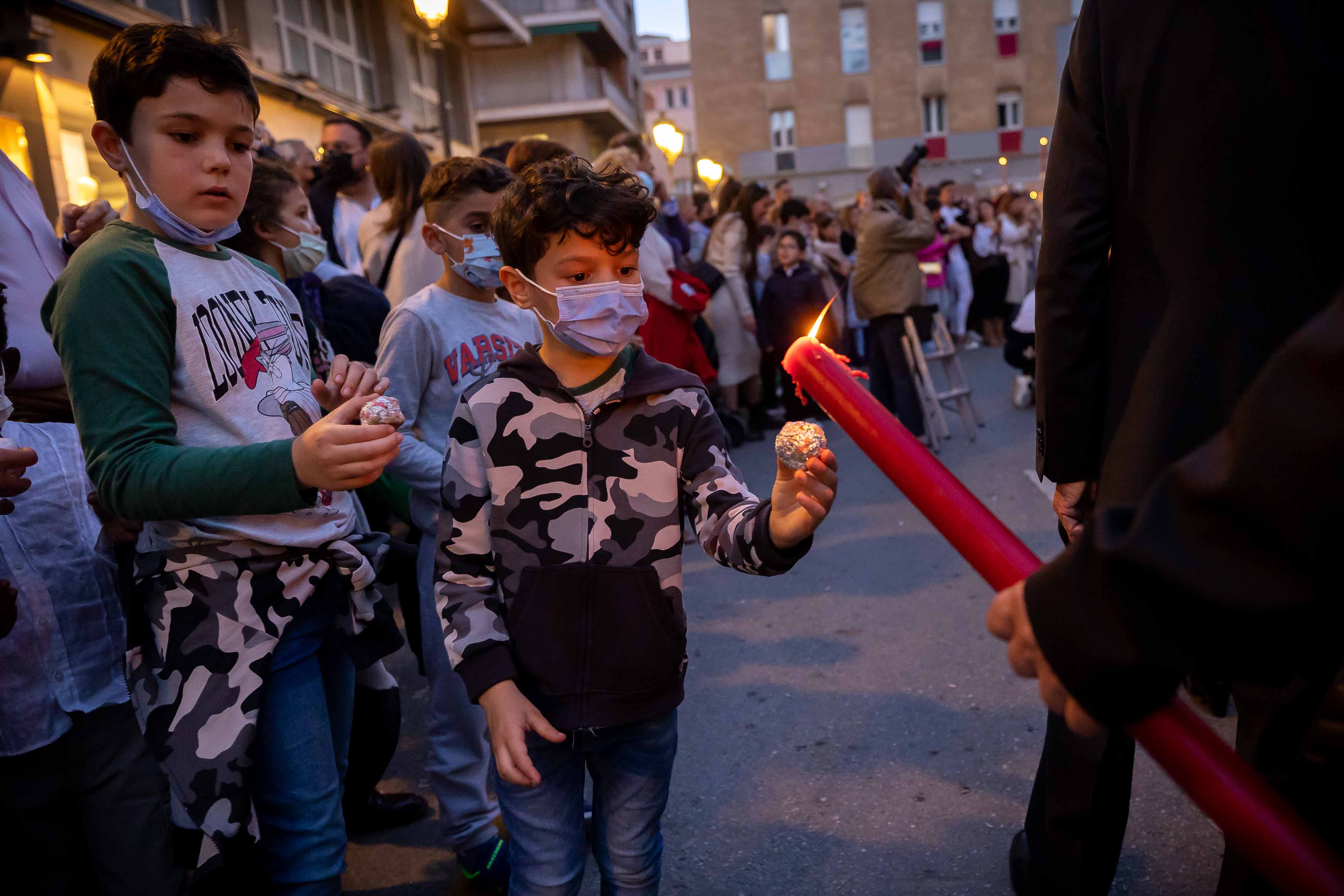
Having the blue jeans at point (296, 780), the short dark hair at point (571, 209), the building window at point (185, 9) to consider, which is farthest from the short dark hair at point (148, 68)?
the building window at point (185, 9)

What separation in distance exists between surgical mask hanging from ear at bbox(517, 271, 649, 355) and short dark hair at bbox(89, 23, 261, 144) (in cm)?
74

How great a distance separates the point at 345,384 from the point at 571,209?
53 centimetres

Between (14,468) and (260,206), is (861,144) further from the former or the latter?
(14,468)

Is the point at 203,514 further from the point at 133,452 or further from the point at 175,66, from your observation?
the point at 175,66

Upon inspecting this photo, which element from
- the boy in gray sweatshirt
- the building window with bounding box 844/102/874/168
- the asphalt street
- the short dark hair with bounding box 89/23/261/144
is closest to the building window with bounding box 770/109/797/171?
the building window with bounding box 844/102/874/168

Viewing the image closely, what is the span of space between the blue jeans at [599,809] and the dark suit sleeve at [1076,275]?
0.97 m

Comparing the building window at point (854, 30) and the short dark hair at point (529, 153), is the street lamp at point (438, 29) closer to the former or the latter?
the short dark hair at point (529, 153)

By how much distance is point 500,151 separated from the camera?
212 inches

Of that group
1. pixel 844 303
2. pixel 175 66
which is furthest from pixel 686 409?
pixel 844 303

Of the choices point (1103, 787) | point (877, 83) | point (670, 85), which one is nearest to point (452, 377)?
point (1103, 787)

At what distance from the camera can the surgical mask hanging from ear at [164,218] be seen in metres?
1.92

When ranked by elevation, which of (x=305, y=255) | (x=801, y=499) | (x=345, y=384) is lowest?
(x=801, y=499)

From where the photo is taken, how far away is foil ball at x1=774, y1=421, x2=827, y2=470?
1.56m

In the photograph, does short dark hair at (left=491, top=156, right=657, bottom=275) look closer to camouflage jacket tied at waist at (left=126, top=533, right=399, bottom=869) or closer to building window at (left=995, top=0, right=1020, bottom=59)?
camouflage jacket tied at waist at (left=126, top=533, right=399, bottom=869)
